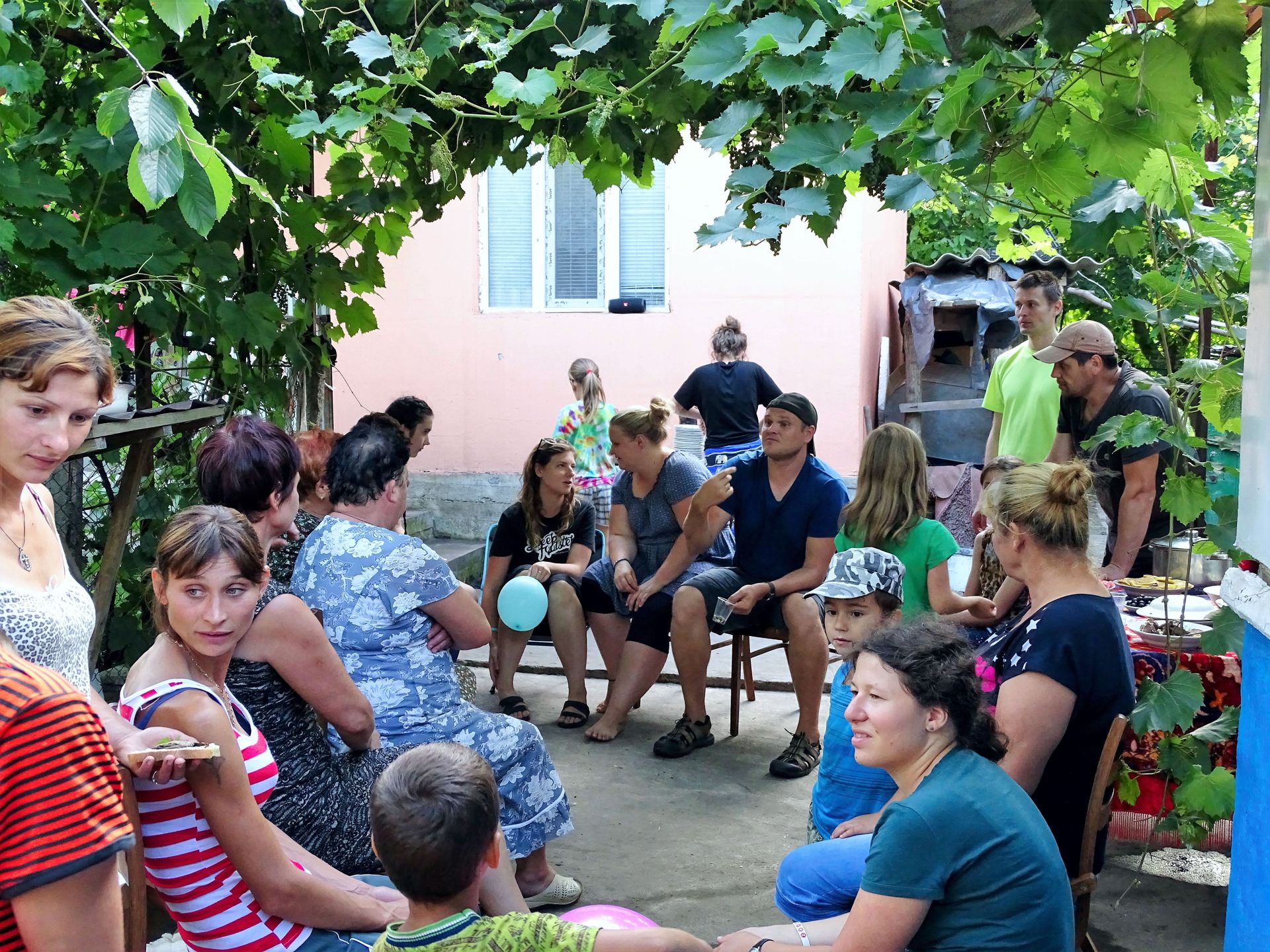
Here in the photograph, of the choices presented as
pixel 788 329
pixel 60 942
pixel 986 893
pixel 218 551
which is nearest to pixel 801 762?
pixel 986 893

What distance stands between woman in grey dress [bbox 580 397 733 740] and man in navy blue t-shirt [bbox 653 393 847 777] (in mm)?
155

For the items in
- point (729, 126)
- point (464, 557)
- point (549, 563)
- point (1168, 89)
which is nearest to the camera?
point (1168, 89)

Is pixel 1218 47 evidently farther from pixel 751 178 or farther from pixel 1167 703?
pixel 1167 703

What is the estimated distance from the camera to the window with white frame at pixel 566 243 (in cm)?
957

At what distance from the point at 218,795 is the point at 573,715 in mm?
3363

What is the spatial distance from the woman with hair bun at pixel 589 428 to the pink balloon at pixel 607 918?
5603 mm

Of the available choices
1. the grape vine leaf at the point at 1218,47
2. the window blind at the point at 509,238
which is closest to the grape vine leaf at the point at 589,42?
the grape vine leaf at the point at 1218,47

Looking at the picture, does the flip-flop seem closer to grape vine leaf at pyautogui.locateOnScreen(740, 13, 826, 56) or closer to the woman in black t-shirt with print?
the woman in black t-shirt with print

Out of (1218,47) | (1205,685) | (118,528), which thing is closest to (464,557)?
(118,528)

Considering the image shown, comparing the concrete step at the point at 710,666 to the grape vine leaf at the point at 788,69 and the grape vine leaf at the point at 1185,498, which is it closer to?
the grape vine leaf at the point at 1185,498

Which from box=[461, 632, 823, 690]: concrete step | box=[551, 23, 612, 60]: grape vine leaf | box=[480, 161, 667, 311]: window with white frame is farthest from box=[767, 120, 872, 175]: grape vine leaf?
box=[480, 161, 667, 311]: window with white frame

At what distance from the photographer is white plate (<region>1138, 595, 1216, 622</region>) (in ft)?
12.1

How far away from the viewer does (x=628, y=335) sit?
9609 mm

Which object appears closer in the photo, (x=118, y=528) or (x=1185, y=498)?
(x=1185, y=498)
